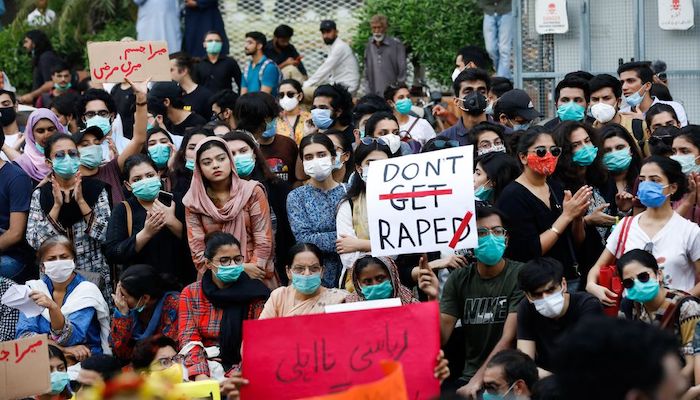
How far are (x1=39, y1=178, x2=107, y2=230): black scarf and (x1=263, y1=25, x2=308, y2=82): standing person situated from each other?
651 cm

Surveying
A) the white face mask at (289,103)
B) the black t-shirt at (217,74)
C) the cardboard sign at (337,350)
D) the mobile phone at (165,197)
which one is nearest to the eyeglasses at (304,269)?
the mobile phone at (165,197)

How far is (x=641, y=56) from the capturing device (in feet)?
49.4

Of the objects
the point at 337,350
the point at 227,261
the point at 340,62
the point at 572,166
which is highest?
the point at 340,62

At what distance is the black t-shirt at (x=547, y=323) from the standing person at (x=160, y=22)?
10.2 meters

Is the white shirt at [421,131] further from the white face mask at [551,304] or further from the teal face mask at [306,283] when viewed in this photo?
the white face mask at [551,304]

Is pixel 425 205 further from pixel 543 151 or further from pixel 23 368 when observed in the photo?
pixel 23 368

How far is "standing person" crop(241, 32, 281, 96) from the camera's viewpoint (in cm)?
1619

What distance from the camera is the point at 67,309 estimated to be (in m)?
10.2

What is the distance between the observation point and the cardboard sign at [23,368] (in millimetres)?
8773

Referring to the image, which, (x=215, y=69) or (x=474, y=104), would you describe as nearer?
(x=474, y=104)

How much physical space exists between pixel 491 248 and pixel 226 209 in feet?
6.71

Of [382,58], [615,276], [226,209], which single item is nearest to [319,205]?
[226,209]

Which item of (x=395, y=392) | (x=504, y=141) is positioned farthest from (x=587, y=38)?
(x=395, y=392)

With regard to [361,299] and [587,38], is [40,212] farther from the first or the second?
[587,38]
